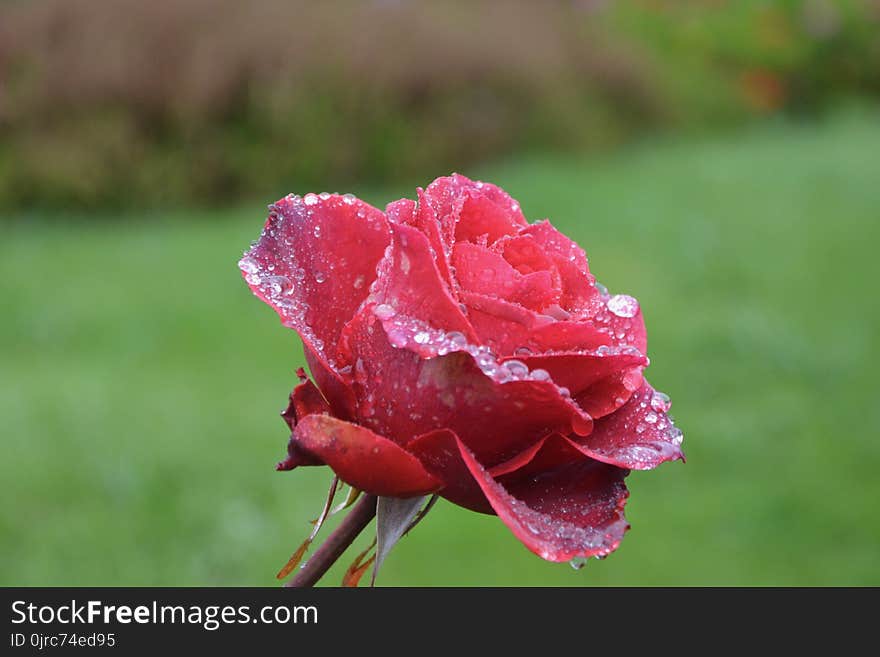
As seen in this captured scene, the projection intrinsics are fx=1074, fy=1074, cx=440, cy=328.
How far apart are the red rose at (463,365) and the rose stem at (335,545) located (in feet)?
0.08

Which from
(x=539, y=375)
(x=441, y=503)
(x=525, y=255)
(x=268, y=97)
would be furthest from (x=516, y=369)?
(x=268, y=97)

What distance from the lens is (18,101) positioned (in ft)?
20.6

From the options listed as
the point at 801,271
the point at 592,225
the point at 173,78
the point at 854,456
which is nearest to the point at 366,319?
the point at 854,456

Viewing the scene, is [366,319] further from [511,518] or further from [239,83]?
[239,83]

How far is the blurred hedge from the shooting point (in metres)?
6.24

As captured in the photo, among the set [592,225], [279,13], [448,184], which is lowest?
[592,225]

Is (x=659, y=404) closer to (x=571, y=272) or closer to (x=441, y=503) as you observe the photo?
(x=571, y=272)

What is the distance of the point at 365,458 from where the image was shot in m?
0.56

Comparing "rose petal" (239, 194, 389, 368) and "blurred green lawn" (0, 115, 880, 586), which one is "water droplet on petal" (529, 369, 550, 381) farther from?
"blurred green lawn" (0, 115, 880, 586)

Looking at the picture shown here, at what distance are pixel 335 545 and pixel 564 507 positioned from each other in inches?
5.2

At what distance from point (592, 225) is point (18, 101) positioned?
11.2 ft

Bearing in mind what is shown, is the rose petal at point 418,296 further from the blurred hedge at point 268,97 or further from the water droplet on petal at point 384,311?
the blurred hedge at point 268,97

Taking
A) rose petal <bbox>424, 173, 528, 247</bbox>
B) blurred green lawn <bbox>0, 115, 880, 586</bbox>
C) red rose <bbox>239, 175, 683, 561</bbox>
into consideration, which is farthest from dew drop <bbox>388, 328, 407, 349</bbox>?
blurred green lawn <bbox>0, 115, 880, 586</bbox>

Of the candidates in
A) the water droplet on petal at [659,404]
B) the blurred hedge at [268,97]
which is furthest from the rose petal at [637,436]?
the blurred hedge at [268,97]
